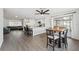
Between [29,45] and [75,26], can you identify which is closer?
[29,45]

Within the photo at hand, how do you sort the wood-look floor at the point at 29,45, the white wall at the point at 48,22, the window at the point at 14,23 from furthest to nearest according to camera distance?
the window at the point at 14,23, the white wall at the point at 48,22, the wood-look floor at the point at 29,45

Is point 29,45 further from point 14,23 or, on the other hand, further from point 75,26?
point 14,23

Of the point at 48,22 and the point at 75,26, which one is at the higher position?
the point at 48,22

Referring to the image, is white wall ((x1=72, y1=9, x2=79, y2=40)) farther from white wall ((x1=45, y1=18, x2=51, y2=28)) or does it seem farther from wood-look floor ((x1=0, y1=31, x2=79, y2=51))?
white wall ((x1=45, y1=18, x2=51, y2=28))

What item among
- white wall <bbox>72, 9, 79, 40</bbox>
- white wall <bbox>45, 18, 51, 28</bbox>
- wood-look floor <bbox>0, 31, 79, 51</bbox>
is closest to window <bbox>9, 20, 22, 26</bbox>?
white wall <bbox>45, 18, 51, 28</bbox>

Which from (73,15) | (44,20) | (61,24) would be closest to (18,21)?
(44,20)

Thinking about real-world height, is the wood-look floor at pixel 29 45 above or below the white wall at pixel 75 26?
below

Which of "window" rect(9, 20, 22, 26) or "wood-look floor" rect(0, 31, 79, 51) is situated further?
"window" rect(9, 20, 22, 26)

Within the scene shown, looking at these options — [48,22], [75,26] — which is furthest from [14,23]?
[75,26]

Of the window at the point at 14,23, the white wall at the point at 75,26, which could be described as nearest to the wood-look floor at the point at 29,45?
the white wall at the point at 75,26

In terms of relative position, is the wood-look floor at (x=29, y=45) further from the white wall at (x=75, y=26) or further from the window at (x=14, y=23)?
the window at (x=14, y=23)

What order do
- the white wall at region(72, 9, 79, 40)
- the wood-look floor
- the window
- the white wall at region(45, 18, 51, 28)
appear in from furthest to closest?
1. the window
2. the white wall at region(45, 18, 51, 28)
3. the white wall at region(72, 9, 79, 40)
4. the wood-look floor
